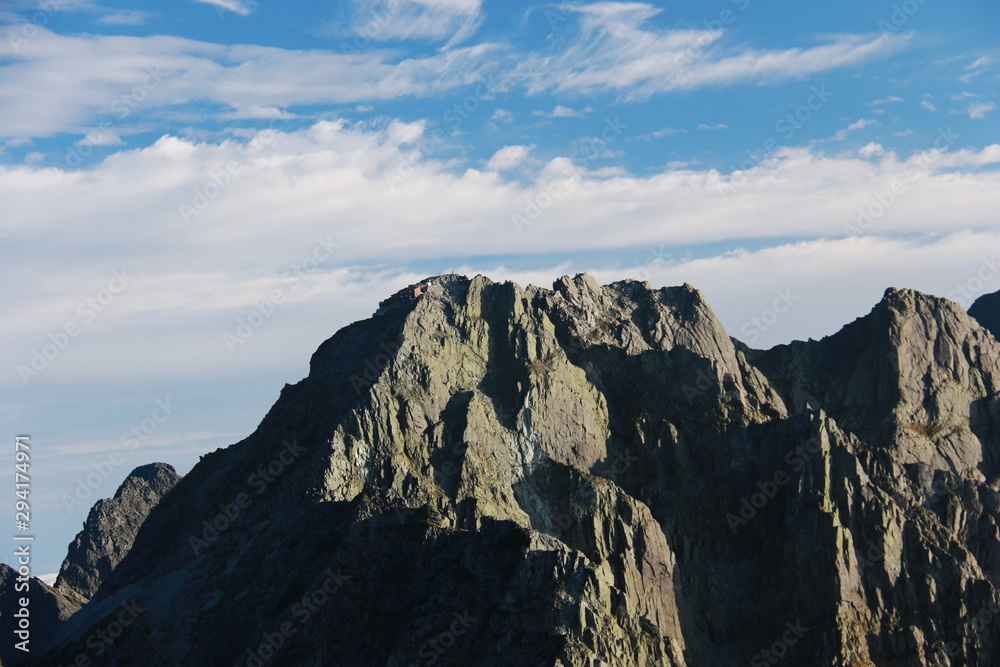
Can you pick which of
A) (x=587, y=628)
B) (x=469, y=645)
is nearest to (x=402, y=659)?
(x=469, y=645)

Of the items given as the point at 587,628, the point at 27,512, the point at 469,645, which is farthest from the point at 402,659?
the point at 27,512

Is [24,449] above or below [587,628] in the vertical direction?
above

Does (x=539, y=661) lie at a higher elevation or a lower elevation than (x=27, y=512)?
lower

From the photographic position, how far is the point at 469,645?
198 meters

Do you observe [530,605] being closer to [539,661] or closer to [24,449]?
[539,661]

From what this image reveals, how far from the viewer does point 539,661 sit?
191000 mm

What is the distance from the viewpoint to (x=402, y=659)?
200 m

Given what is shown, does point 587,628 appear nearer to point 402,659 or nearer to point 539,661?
point 539,661

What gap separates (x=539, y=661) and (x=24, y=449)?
7883 centimetres

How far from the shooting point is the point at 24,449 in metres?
195

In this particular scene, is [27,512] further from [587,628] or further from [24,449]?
[587,628]

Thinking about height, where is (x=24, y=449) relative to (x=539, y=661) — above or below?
above

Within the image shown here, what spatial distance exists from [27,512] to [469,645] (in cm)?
6652

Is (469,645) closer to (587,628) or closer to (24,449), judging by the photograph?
(587,628)
